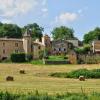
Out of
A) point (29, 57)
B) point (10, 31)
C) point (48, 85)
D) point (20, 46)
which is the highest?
point (10, 31)

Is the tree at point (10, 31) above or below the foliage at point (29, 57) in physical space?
above

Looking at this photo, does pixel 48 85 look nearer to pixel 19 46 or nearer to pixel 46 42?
pixel 19 46

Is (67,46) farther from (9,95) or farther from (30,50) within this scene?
(9,95)

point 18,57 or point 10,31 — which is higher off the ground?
point 10,31

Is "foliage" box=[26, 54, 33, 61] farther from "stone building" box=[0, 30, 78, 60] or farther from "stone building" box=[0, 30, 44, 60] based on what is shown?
"stone building" box=[0, 30, 44, 60]

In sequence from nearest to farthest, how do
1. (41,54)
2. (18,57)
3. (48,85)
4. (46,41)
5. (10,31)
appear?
(48,85)
(18,57)
(41,54)
(46,41)
(10,31)

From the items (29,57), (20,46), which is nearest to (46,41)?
(20,46)

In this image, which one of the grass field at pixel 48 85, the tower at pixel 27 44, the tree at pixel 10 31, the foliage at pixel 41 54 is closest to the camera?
the grass field at pixel 48 85

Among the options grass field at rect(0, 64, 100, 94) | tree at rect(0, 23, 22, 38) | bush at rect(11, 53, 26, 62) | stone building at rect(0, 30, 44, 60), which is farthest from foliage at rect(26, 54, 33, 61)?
grass field at rect(0, 64, 100, 94)

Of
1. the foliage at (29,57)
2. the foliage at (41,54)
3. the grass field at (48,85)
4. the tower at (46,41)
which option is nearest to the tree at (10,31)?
the tower at (46,41)

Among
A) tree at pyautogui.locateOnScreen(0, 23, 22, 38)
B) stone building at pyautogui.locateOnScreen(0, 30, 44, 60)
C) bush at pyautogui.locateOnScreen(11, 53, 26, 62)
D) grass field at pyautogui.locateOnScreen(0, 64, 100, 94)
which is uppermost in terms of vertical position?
tree at pyautogui.locateOnScreen(0, 23, 22, 38)

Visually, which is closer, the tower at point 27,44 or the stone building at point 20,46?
→ the stone building at point 20,46

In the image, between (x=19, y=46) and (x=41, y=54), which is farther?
(x=19, y=46)

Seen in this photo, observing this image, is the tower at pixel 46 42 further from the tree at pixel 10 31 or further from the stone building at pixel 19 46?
the tree at pixel 10 31
